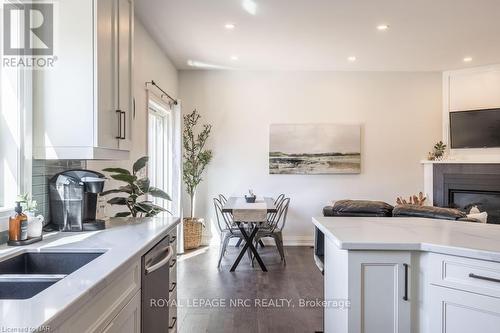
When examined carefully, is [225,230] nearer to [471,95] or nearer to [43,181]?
[43,181]

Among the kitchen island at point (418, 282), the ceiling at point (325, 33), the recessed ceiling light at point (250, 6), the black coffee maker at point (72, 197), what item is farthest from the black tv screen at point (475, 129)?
the black coffee maker at point (72, 197)

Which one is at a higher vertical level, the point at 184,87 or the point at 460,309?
the point at 184,87

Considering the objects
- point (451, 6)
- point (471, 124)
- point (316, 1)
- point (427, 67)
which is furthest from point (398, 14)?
point (471, 124)

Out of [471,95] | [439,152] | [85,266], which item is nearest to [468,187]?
[439,152]

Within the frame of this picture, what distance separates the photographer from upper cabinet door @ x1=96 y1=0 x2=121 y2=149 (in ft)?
6.08

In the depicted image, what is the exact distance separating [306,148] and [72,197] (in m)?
4.25

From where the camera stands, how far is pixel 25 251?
1.53m

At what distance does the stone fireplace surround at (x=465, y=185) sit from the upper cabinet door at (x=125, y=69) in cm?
496

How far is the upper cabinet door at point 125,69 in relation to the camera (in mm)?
2143

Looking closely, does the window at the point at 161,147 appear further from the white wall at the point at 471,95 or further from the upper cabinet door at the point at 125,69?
the white wall at the point at 471,95

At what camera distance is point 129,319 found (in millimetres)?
1466

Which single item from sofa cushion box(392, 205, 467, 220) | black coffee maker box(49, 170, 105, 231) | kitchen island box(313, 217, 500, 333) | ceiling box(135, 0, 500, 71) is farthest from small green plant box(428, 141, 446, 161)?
black coffee maker box(49, 170, 105, 231)

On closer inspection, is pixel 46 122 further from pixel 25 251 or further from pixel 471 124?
pixel 471 124

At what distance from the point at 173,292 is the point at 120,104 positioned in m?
1.28
